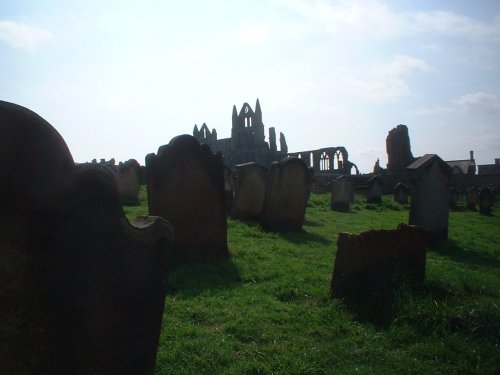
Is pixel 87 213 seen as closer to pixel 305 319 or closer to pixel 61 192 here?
pixel 61 192

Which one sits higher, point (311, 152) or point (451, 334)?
point (311, 152)

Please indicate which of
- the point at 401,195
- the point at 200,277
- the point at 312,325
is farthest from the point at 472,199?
the point at 312,325

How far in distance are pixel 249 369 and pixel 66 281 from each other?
5.49ft

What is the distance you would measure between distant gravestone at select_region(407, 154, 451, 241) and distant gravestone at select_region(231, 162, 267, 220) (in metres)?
3.70

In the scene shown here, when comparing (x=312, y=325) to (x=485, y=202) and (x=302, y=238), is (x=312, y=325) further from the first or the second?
(x=485, y=202)

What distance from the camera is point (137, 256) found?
2.53m

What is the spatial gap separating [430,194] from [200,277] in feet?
21.1

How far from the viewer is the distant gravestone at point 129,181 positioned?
1534cm

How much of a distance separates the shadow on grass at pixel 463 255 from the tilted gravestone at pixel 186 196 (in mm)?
4866

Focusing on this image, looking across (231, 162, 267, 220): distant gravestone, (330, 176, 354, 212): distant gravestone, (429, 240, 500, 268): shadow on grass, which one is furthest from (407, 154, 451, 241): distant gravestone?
(330, 176, 354, 212): distant gravestone

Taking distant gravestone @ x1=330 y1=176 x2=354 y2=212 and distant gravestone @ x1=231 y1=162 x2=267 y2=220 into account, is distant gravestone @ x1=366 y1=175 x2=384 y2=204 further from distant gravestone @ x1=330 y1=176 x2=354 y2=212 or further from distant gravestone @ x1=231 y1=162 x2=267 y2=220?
distant gravestone @ x1=231 y1=162 x2=267 y2=220

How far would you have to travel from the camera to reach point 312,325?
13.9 feet

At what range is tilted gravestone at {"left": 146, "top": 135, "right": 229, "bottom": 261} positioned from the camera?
664 cm

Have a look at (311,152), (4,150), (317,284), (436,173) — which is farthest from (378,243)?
(311,152)
